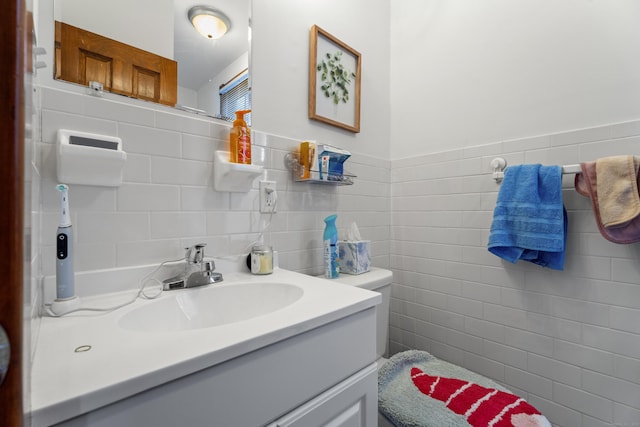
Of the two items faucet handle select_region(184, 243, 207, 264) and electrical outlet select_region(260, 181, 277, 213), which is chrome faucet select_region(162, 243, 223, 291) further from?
electrical outlet select_region(260, 181, 277, 213)

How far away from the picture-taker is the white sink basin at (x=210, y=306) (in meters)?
0.68

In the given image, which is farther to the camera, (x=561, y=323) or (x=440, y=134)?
(x=440, y=134)

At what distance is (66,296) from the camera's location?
2.00 ft

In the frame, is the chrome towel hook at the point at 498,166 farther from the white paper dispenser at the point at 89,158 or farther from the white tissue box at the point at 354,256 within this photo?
the white paper dispenser at the point at 89,158

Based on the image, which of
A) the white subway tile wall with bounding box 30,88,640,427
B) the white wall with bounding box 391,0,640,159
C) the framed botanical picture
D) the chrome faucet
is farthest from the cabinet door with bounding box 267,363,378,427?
the white wall with bounding box 391,0,640,159

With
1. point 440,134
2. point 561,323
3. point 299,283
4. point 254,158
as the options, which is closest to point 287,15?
point 254,158

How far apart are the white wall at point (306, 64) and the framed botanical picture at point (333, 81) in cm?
3

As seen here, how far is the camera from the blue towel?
3.34ft

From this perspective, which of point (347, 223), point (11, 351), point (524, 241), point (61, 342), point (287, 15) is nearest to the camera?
point (11, 351)

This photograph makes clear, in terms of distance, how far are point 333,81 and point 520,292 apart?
126 cm

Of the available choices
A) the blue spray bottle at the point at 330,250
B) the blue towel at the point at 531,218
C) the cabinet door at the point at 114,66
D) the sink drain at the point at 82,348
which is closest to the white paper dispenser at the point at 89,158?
the cabinet door at the point at 114,66

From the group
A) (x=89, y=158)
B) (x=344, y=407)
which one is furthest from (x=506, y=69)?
(x=89, y=158)

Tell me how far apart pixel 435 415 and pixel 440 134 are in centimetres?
121

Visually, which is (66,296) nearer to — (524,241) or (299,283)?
(299,283)
